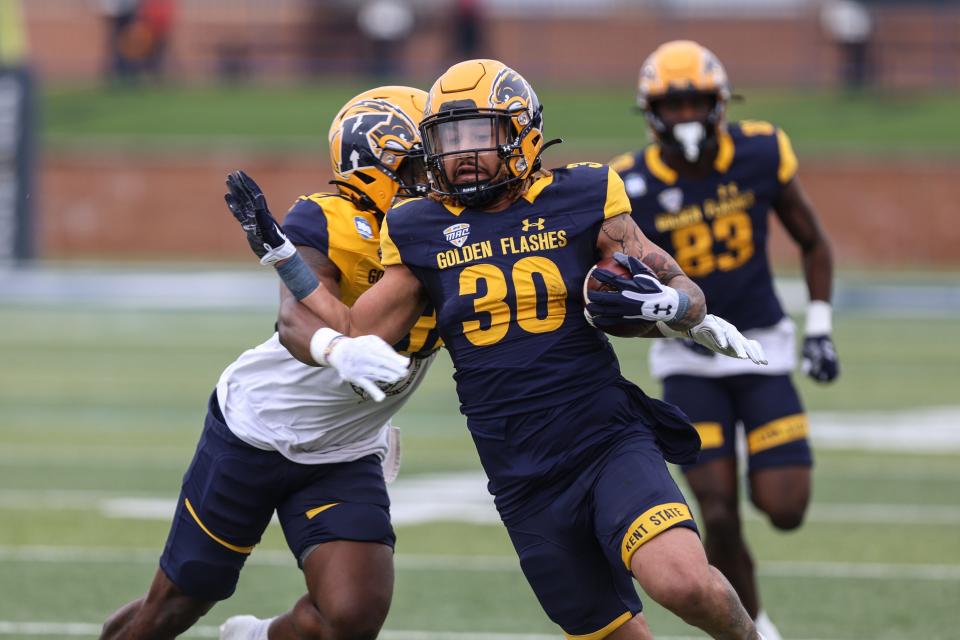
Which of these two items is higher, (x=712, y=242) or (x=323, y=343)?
(x=323, y=343)

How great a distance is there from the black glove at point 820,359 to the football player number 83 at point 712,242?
452mm

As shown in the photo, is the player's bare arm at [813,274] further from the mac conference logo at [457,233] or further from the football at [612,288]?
the mac conference logo at [457,233]

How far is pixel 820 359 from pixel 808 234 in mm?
513

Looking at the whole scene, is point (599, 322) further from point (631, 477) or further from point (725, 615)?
point (725, 615)

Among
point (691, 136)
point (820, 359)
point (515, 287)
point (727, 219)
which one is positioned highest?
point (515, 287)

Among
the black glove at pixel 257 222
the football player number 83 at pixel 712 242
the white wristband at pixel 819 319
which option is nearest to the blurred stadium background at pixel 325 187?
the white wristband at pixel 819 319

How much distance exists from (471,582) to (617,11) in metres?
27.9

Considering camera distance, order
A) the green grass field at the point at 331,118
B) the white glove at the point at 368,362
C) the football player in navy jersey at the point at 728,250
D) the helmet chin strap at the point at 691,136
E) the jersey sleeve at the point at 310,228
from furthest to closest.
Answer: the green grass field at the point at 331,118
the helmet chin strap at the point at 691,136
the football player in navy jersey at the point at 728,250
the jersey sleeve at the point at 310,228
the white glove at the point at 368,362

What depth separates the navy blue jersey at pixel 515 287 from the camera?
4555 mm

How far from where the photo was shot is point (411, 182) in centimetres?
502

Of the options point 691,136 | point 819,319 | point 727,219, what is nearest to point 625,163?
point 691,136

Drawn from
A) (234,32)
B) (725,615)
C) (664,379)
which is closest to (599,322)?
(725,615)

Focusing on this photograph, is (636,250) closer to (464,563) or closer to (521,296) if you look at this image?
(521,296)

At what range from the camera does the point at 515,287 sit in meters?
4.55
